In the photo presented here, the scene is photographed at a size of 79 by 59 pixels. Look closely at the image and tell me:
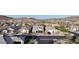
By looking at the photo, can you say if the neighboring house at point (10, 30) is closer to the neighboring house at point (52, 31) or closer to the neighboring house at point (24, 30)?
the neighboring house at point (24, 30)

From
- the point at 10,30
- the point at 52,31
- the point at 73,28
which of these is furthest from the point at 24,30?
the point at 73,28

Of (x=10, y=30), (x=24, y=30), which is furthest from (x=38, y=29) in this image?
(x=10, y=30)

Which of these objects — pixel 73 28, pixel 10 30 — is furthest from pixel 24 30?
pixel 73 28

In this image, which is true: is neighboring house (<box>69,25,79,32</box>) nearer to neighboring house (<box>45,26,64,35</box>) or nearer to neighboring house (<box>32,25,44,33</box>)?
neighboring house (<box>45,26,64,35</box>)

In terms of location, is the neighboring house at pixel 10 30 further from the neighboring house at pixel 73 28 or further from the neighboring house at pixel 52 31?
the neighboring house at pixel 73 28

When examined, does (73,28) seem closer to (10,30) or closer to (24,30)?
Answer: (24,30)

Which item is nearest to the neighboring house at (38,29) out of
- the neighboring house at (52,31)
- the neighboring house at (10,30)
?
the neighboring house at (52,31)

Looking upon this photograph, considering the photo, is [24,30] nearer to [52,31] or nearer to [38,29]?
[38,29]

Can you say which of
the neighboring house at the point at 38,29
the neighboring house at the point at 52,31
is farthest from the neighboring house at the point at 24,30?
the neighboring house at the point at 52,31

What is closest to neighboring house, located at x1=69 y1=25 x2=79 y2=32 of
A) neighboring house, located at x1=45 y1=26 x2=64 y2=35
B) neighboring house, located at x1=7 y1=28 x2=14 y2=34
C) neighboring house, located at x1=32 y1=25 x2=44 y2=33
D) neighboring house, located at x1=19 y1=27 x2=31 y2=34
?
neighboring house, located at x1=45 y1=26 x2=64 y2=35

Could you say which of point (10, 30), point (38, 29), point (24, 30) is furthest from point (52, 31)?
point (10, 30)
